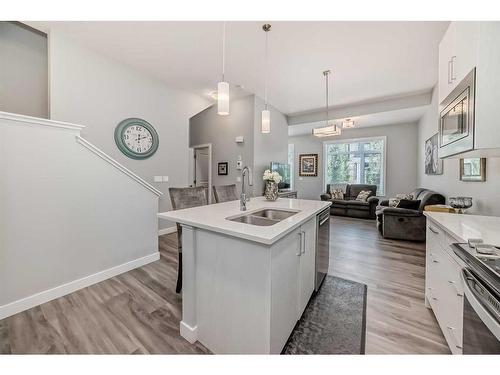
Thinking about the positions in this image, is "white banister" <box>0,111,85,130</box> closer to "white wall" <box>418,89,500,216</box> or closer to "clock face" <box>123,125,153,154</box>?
"clock face" <box>123,125,153,154</box>

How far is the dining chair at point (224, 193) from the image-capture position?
2545mm

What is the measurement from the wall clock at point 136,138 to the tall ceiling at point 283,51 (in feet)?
3.17

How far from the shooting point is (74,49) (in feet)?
9.29

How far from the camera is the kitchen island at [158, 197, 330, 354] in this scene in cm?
111

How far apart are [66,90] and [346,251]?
15.5 feet

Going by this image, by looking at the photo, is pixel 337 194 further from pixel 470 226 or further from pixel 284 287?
pixel 284 287

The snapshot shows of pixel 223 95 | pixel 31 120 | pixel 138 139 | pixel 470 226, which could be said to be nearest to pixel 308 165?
pixel 138 139

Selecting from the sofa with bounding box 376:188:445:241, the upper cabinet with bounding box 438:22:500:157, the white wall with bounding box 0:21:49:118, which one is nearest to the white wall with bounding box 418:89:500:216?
the sofa with bounding box 376:188:445:241

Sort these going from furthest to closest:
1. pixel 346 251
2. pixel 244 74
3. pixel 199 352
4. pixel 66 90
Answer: pixel 244 74 < pixel 346 251 < pixel 66 90 < pixel 199 352

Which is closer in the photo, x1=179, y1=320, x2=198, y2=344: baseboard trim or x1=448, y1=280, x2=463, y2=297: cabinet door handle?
x1=448, y1=280, x2=463, y2=297: cabinet door handle

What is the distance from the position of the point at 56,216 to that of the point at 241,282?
202 centimetres

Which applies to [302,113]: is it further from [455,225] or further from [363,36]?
[455,225]

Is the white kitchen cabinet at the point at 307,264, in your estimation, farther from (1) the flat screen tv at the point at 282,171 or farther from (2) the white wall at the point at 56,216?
(1) the flat screen tv at the point at 282,171
